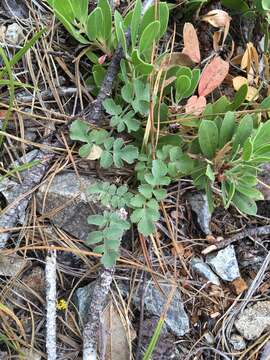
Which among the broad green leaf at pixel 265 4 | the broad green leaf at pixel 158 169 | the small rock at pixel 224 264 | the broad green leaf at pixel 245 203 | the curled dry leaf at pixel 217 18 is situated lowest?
the small rock at pixel 224 264

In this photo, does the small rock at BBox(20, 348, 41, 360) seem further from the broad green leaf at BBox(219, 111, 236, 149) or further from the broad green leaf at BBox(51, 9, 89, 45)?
the broad green leaf at BBox(51, 9, 89, 45)

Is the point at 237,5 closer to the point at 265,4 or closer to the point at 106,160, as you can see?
the point at 265,4

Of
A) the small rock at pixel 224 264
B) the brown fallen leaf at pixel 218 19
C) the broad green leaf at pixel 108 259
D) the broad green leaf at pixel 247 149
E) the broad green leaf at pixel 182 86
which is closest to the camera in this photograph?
the broad green leaf at pixel 247 149

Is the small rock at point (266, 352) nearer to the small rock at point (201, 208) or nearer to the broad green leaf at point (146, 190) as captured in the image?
the small rock at point (201, 208)

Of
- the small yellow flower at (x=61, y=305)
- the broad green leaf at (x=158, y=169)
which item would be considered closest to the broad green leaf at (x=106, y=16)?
the broad green leaf at (x=158, y=169)

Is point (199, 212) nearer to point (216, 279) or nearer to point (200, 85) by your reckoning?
point (216, 279)

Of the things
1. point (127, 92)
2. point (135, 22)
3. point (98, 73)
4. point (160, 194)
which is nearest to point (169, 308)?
point (160, 194)

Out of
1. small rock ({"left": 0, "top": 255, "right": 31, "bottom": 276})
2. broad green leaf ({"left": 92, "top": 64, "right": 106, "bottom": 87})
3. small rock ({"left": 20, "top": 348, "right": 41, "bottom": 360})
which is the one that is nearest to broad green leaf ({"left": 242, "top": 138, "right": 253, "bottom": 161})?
broad green leaf ({"left": 92, "top": 64, "right": 106, "bottom": 87})
